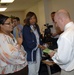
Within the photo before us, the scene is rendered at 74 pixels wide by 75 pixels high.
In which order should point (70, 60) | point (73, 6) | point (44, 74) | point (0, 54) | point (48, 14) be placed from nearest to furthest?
point (70, 60) → point (0, 54) → point (44, 74) → point (73, 6) → point (48, 14)

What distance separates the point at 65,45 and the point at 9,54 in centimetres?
61

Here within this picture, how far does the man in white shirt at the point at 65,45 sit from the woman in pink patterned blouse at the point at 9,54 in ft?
1.42

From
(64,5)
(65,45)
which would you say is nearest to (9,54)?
(65,45)

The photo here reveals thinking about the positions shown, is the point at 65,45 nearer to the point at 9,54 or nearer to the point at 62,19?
the point at 62,19

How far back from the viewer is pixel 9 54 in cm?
176

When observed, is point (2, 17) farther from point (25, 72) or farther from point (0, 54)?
point (25, 72)

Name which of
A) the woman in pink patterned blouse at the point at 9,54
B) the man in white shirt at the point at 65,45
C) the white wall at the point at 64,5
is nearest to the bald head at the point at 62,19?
the man in white shirt at the point at 65,45

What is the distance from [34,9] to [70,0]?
3.64m

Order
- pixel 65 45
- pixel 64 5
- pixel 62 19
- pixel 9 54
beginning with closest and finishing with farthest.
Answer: pixel 65 45 < pixel 62 19 < pixel 9 54 < pixel 64 5

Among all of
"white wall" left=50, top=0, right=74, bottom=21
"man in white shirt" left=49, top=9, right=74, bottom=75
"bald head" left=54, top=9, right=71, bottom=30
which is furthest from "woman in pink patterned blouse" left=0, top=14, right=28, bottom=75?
"white wall" left=50, top=0, right=74, bottom=21

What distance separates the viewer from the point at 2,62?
1810mm

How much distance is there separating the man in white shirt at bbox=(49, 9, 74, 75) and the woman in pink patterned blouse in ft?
1.42

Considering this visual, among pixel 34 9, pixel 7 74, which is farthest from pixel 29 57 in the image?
pixel 34 9

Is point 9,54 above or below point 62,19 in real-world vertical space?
below
